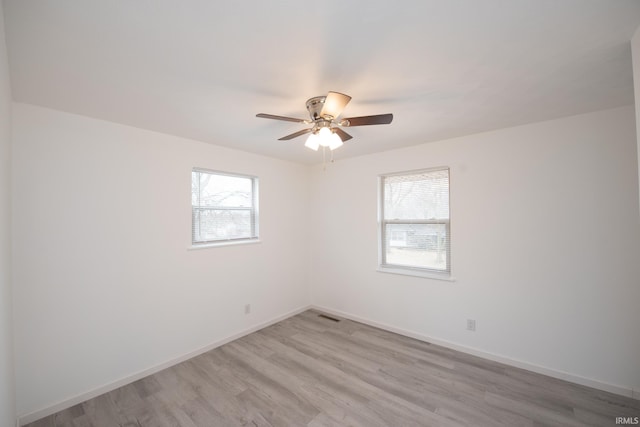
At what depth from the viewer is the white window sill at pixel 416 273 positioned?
3175 millimetres

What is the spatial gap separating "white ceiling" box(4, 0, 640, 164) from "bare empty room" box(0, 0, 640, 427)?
14mm

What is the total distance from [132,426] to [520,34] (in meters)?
3.52

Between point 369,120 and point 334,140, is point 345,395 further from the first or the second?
point 369,120

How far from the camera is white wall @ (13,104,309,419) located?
2066 millimetres

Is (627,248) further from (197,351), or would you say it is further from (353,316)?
(197,351)

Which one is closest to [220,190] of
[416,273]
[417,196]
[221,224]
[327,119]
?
[221,224]

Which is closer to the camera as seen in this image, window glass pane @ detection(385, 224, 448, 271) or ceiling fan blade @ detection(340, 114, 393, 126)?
ceiling fan blade @ detection(340, 114, 393, 126)

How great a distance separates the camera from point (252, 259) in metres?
3.68

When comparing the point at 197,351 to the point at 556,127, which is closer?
the point at 556,127

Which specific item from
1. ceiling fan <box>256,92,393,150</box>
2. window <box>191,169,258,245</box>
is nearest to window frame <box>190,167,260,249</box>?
window <box>191,169,258,245</box>

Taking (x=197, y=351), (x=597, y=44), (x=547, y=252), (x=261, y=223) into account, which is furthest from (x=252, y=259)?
(x=597, y=44)

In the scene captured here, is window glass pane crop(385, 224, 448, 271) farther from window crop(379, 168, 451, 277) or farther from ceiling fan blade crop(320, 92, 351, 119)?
ceiling fan blade crop(320, 92, 351, 119)

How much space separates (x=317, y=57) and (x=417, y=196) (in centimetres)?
247

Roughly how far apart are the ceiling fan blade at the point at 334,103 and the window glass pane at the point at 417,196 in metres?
2.04
